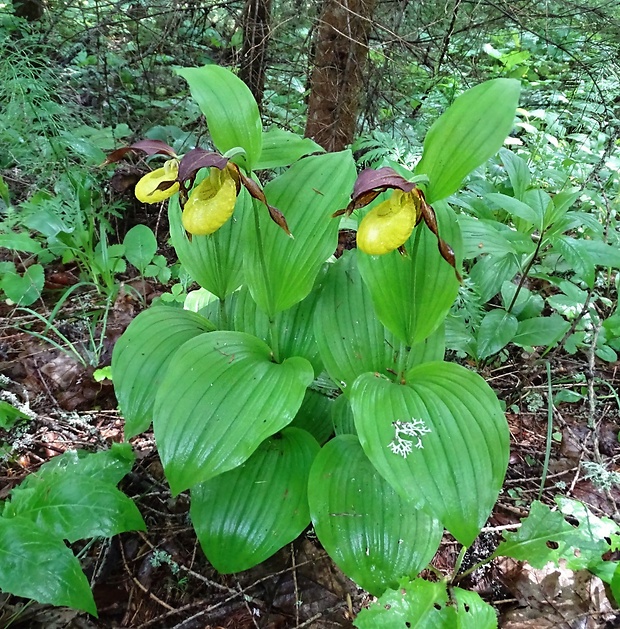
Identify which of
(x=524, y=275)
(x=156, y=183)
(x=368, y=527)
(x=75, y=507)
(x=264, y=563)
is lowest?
(x=264, y=563)

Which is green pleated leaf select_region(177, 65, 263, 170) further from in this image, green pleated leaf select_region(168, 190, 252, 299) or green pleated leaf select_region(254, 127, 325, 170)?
green pleated leaf select_region(168, 190, 252, 299)

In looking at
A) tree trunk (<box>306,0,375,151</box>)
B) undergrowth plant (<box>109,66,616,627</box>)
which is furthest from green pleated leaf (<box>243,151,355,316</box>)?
tree trunk (<box>306,0,375,151</box>)

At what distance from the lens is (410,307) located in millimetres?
1109

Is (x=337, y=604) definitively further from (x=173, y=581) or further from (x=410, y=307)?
(x=410, y=307)

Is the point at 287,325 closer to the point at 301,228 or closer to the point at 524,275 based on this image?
the point at 301,228

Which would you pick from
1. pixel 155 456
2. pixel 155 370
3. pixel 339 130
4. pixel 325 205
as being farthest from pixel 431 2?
pixel 155 456

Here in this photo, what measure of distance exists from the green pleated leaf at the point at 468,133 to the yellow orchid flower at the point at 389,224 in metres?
0.06

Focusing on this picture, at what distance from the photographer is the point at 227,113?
40.9 inches

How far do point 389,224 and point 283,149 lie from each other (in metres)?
0.43

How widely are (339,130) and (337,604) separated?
2056mm

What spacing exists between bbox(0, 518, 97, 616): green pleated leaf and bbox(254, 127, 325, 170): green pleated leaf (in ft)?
3.21

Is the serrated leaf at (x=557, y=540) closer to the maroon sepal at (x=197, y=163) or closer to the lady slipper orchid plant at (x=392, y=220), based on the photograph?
the lady slipper orchid plant at (x=392, y=220)

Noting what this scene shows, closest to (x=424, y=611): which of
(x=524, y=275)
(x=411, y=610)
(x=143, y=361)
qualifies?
(x=411, y=610)

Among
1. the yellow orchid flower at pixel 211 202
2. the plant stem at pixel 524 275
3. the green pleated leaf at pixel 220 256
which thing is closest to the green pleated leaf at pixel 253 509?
the green pleated leaf at pixel 220 256
